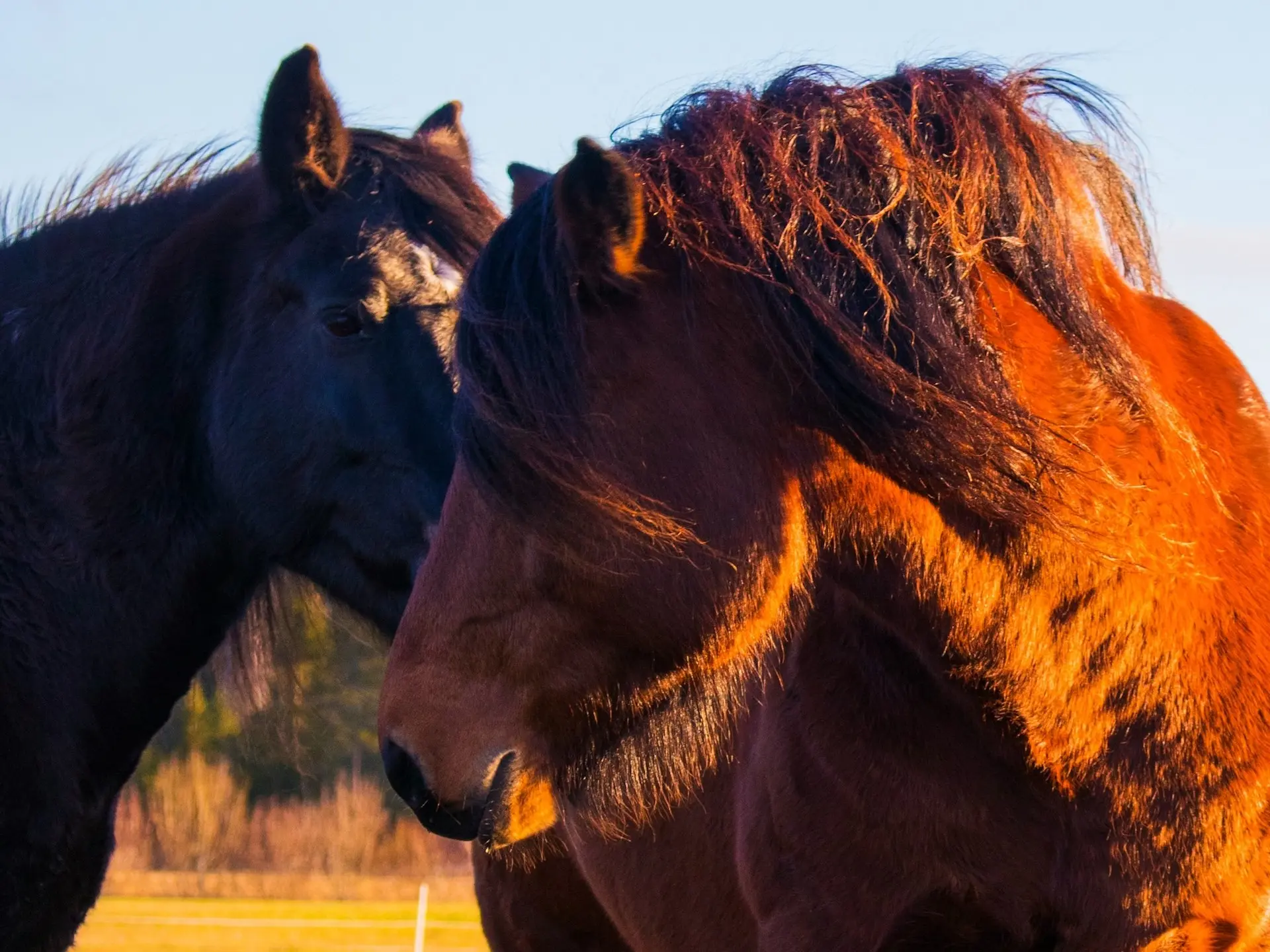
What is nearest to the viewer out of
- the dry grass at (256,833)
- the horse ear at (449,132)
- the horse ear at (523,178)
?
the horse ear at (523,178)

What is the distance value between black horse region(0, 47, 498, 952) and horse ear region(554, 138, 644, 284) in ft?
4.22

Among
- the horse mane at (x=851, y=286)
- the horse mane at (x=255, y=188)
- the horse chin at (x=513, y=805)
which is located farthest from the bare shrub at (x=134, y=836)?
the horse mane at (x=851, y=286)

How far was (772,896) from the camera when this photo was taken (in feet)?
9.08

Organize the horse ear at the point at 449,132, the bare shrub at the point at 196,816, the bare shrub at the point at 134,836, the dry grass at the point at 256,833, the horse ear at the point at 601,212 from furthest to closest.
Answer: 1. the bare shrub at the point at 134,836
2. the dry grass at the point at 256,833
3. the bare shrub at the point at 196,816
4. the horse ear at the point at 449,132
5. the horse ear at the point at 601,212

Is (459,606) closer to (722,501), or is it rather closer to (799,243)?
(722,501)

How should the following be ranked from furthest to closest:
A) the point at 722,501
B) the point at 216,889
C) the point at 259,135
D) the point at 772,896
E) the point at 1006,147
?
the point at 216,889
the point at 259,135
the point at 772,896
the point at 1006,147
the point at 722,501

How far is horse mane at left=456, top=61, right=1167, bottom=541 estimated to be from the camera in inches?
83.5

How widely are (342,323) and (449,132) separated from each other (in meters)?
1.11

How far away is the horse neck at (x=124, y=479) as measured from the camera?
11.4 feet

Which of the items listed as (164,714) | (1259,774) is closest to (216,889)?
(164,714)

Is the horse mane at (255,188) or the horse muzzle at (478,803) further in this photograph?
the horse mane at (255,188)

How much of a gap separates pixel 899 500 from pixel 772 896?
39.0 inches

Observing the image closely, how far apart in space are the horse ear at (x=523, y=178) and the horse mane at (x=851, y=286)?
0.97 metres

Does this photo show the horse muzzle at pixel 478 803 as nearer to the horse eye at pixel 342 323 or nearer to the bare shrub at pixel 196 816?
the horse eye at pixel 342 323
